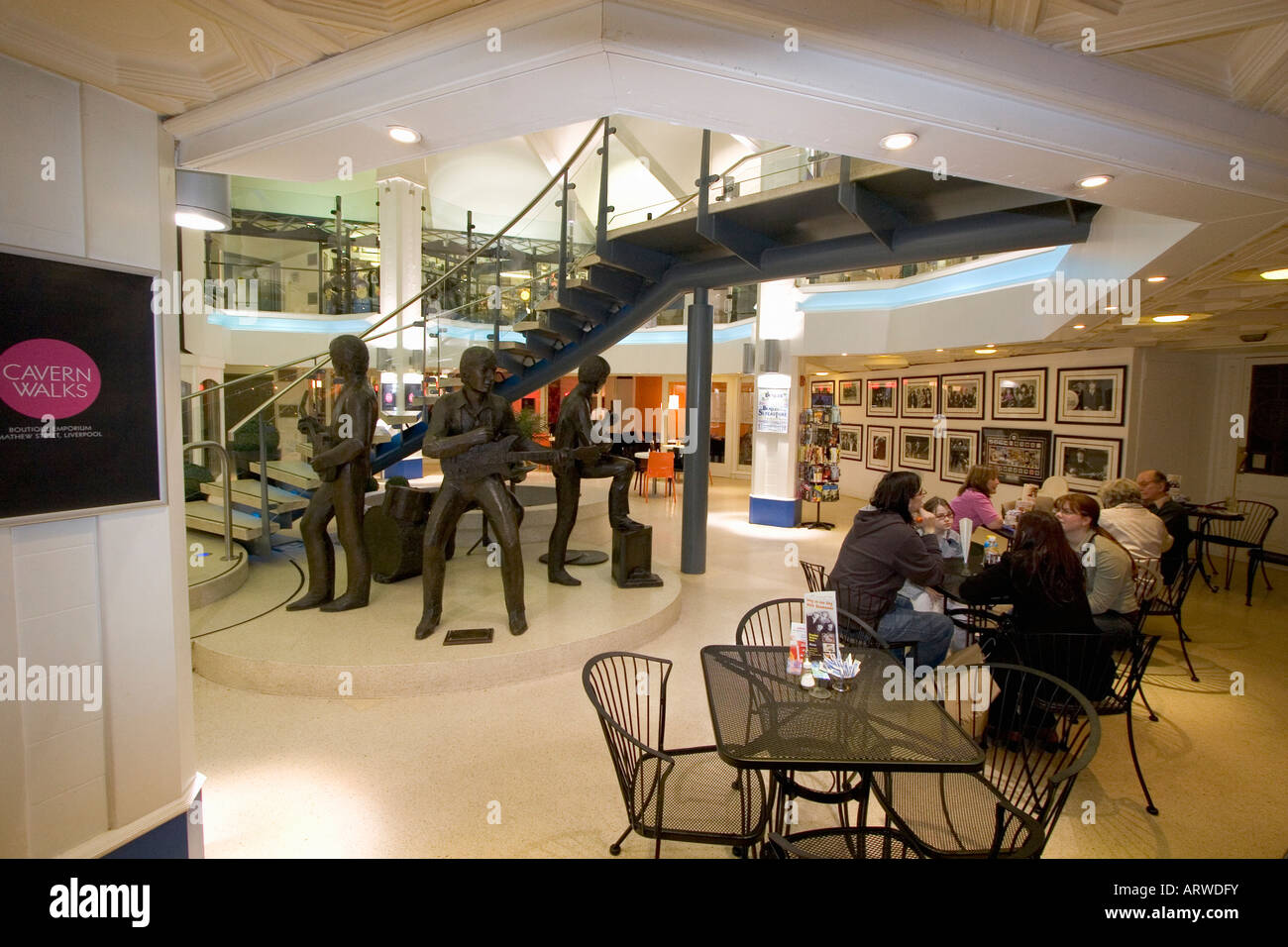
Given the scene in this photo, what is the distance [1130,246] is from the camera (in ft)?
A: 12.1

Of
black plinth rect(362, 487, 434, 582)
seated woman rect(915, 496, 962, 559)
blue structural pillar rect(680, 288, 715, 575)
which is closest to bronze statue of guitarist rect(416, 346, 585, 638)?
black plinth rect(362, 487, 434, 582)

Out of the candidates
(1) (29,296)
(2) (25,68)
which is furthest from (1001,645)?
(2) (25,68)

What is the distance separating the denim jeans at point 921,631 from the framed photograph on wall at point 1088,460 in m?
5.86

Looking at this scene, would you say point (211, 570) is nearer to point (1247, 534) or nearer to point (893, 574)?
point (893, 574)

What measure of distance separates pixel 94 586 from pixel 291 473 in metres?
4.86

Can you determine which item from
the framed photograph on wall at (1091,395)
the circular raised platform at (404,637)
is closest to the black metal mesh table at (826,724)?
the circular raised platform at (404,637)

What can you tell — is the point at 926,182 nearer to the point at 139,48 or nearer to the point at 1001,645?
the point at 1001,645

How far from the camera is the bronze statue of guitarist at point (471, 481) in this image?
4.28 metres

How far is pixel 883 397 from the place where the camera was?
1215 cm

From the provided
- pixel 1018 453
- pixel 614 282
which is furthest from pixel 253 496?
pixel 1018 453

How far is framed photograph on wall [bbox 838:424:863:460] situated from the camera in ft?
42.8

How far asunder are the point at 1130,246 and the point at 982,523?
2414 millimetres

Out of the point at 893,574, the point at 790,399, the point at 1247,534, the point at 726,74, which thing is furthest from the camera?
the point at 790,399
